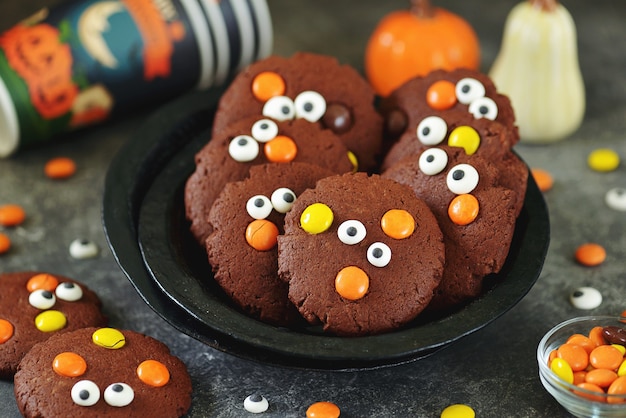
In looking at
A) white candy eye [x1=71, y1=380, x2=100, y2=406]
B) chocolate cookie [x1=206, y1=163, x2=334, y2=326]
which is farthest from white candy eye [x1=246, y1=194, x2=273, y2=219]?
white candy eye [x1=71, y1=380, x2=100, y2=406]

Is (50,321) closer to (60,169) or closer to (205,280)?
(205,280)

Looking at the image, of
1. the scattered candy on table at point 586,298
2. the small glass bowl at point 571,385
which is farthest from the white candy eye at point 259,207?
the scattered candy on table at point 586,298

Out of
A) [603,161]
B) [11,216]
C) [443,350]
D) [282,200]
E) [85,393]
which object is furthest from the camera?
[603,161]

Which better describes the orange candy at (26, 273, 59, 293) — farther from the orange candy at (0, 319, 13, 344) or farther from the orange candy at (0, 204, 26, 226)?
the orange candy at (0, 204, 26, 226)

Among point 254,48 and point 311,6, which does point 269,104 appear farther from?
point 311,6

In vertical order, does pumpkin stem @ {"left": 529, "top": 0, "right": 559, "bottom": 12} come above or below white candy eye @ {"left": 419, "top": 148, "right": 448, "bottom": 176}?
below

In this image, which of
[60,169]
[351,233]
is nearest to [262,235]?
[351,233]
